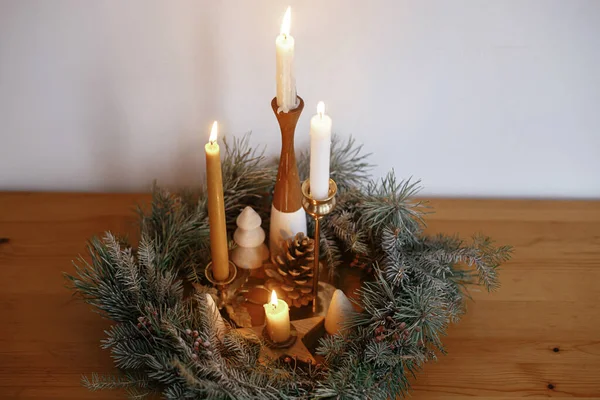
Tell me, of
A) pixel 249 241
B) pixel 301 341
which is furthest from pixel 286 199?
pixel 301 341

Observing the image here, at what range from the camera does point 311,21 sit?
2.58 ft

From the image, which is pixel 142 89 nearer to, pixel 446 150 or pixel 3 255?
pixel 3 255

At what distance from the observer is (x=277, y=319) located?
2.22 feet

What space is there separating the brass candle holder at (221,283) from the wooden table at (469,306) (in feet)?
0.46

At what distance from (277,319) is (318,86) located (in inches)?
13.2

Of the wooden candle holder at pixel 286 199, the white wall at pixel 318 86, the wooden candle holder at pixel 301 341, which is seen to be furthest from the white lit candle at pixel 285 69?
the wooden candle holder at pixel 301 341

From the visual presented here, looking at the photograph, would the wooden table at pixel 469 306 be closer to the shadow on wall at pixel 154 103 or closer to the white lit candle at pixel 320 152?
the shadow on wall at pixel 154 103

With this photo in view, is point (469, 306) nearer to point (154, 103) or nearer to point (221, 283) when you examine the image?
point (221, 283)

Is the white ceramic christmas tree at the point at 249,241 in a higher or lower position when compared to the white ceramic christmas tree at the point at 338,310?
higher

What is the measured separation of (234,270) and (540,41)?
0.51 metres

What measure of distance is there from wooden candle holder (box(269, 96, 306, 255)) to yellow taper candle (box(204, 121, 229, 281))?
0.26 ft

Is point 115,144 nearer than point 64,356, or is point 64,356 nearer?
point 64,356

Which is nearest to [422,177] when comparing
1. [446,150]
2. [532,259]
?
[446,150]

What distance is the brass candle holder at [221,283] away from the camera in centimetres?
76
